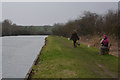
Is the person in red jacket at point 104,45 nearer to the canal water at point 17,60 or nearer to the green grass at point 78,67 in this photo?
the green grass at point 78,67

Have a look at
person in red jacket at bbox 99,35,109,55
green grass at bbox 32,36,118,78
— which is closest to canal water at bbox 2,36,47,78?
green grass at bbox 32,36,118,78

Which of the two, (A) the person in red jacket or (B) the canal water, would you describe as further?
(A) the person in red jacket

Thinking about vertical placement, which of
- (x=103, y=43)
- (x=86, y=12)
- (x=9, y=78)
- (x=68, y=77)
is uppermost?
(x=86, y=12)

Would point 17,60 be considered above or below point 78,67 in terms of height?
below

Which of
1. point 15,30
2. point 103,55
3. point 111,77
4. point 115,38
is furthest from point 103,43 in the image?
point 15,30

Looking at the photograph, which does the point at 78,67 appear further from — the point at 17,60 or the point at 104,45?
the point at 17,60

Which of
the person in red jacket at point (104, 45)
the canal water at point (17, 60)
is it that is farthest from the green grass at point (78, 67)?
the canal water at point (17, 60)

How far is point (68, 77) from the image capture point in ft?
22.0

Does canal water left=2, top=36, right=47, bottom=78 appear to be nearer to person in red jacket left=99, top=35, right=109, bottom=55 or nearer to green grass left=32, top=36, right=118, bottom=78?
green grass left=32, top=36, right=118, bottom=78

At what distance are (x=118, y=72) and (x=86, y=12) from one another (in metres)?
37.3

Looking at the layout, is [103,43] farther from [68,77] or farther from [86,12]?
[86,12]

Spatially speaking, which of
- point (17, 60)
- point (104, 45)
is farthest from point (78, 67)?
point (17, 60)

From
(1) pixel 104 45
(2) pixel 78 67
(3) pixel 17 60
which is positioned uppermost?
(1) pixel 104 45

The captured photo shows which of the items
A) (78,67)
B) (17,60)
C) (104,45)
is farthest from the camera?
(17,60)
